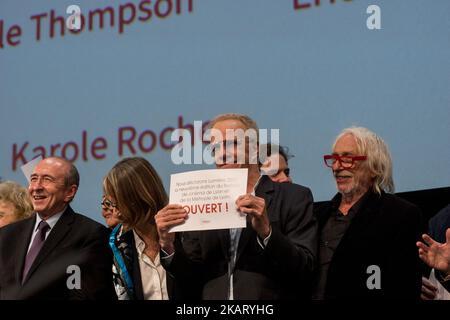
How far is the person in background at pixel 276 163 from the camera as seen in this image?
472 centimetres

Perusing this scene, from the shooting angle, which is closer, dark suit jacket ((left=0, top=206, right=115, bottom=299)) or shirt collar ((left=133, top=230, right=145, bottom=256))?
dark suit jacket ((left=0, top=206, right=115, bottom=299))

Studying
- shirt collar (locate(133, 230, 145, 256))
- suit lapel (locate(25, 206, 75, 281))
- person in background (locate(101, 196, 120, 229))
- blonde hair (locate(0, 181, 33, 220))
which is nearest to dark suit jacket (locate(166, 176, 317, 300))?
shirt collar (locate(133, 230, 145, 256))

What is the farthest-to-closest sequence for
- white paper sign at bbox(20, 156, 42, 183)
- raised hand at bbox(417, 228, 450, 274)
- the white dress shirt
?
white paper sign at bbox(20, 156, 42, 183) → the white dress shirt → raised hand at bbox(417, 228, 450, 274)

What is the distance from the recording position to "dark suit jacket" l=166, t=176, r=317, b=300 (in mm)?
3594

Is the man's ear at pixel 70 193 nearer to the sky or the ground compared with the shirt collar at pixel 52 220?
nearer to the sky

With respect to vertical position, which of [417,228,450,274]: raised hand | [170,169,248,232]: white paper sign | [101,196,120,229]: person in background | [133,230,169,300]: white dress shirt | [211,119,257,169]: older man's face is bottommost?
[133,230,169,300]: white dress shirt

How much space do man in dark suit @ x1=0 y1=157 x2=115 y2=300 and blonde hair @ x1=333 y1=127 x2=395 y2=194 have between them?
1.30 meters

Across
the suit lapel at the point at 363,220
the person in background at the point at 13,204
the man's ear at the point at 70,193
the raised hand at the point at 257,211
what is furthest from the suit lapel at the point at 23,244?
the suit lapel at the point at 363,220

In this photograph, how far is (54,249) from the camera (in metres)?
4.08

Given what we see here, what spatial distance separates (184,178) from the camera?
12.0 ft

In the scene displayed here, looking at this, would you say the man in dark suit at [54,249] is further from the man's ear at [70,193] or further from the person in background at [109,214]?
the person in background at [109,214]

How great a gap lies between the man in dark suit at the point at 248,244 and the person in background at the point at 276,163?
2.81ft

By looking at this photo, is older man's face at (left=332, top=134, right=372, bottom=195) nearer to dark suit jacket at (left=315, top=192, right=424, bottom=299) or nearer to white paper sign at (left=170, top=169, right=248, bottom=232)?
dark suit jacket at (left=315, top=192, right=424, bottom=299)

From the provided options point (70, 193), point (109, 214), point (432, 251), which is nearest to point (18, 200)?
point (109, 214)
